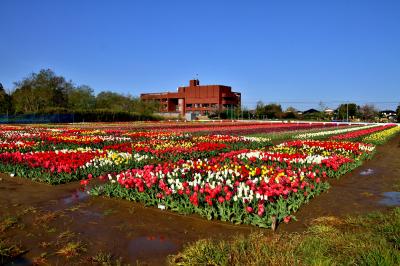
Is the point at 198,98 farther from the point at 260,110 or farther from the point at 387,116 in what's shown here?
the point at 387,116

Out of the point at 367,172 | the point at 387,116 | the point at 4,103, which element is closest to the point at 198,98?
the point at 387,116

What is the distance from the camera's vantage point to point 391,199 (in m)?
7.74

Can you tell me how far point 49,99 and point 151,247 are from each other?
6794cm

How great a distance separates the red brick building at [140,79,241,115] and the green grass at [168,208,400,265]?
106719 millimetres

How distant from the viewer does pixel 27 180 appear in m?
9.83

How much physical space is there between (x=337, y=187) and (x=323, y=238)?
442 centimetres

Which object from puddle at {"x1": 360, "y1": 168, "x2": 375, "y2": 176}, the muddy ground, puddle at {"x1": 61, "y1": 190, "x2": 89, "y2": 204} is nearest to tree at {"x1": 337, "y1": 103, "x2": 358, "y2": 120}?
puddle at {"x1": 360, "y1": 168, "x2": 375, "y2": 176}

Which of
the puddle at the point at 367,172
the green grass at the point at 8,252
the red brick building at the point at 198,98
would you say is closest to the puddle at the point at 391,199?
the puddle at the point at 367,172

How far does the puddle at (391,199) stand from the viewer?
7383 millimetres

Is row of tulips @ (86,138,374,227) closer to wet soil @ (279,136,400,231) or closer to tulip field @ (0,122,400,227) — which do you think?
tulip field @ (0,122,400,227)

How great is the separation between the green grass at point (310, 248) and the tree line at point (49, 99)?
54596 millimetres

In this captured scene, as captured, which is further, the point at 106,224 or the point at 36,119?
the point at 36,119

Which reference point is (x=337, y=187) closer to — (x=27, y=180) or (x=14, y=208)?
(x=14, y=208)

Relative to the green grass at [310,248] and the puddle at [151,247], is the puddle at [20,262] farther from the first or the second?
the green grass at [310,248]
